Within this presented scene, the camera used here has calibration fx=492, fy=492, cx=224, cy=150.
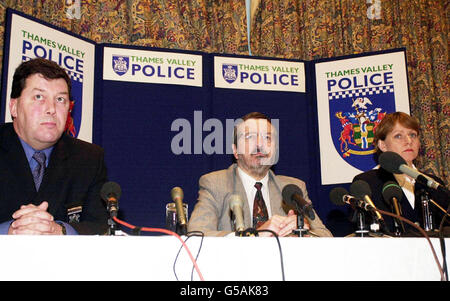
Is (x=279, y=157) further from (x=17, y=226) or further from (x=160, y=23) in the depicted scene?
(x=17, y=226)

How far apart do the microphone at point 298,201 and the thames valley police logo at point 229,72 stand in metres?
2.43

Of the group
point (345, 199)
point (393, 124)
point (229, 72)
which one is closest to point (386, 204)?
point (393, 124)

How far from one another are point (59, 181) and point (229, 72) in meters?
2.20

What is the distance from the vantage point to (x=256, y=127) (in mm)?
3344

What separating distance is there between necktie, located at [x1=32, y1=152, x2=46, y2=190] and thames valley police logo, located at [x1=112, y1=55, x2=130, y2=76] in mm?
1577

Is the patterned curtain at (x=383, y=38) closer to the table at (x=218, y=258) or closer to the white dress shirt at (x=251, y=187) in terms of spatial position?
the white dress shirt at (x=251, y=187)

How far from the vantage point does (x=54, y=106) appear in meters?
2.64

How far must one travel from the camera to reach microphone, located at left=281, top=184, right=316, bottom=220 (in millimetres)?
1962

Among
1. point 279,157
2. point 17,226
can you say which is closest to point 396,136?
point 279,157

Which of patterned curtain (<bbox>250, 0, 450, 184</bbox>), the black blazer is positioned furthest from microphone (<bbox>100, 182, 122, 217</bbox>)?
patterned curtain (<bbox>250, 0, 450, 184</bbox>)

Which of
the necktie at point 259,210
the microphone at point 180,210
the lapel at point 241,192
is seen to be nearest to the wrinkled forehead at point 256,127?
the lapel at point 241,192

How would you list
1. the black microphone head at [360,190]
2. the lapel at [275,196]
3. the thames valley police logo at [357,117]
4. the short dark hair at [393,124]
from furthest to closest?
the thames valley police logo at [357,117] → the short dark hair at [393,124] → the lapel at [275,196] → the black microphone head at [360,190]

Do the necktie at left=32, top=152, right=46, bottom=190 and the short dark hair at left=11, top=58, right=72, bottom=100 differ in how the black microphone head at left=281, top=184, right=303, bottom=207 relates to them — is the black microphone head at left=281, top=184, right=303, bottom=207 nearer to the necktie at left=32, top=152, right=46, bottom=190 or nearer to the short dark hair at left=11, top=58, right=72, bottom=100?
the necktie at left=32, top=152, right=46, bottom=190

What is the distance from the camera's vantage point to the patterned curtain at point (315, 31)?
454cm
